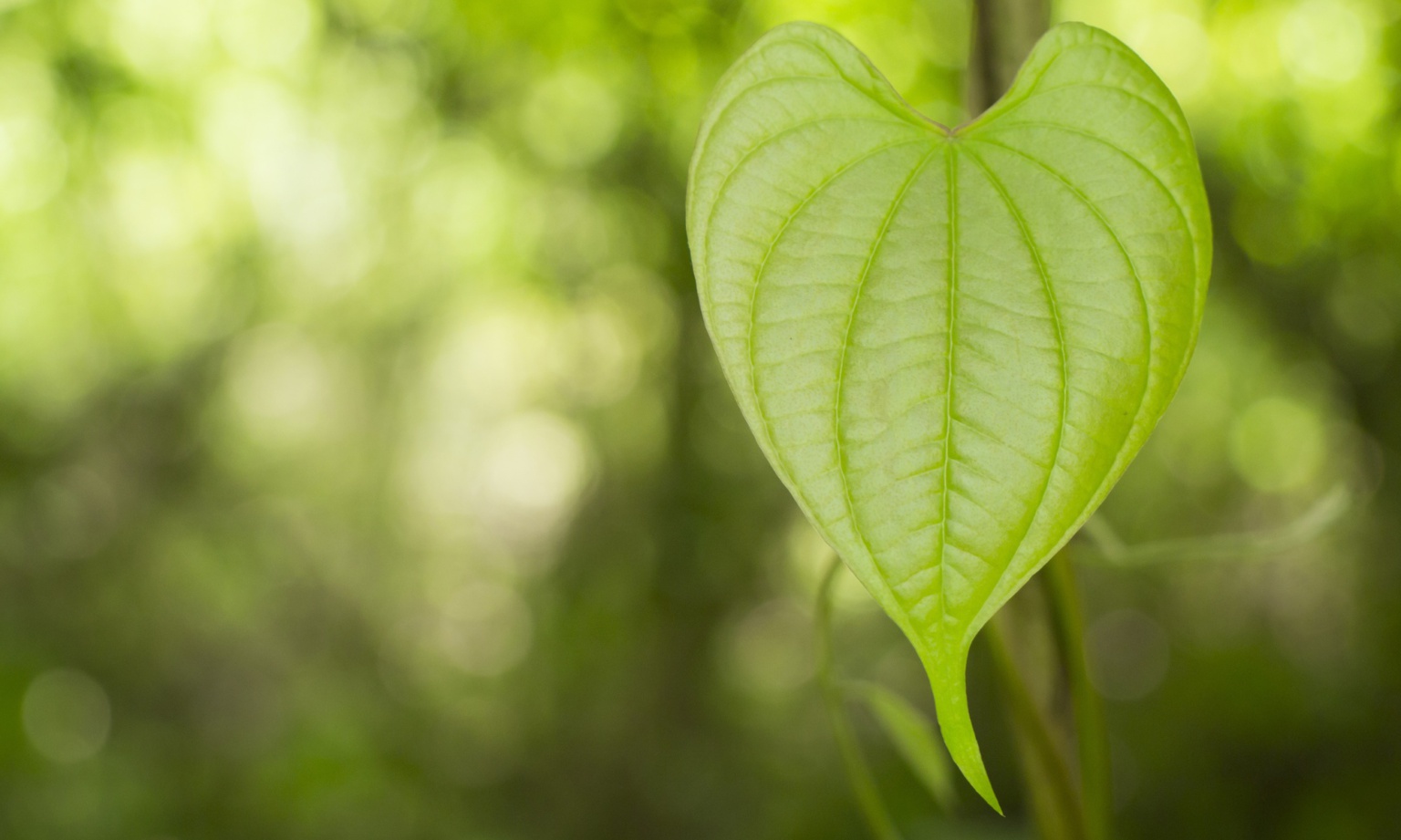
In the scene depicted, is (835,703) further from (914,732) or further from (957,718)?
(957,718)

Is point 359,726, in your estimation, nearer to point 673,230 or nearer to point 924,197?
A: point 673,230

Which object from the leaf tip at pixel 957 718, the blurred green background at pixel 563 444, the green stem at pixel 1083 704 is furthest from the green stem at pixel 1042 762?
the blurred green background at pixel 563 444

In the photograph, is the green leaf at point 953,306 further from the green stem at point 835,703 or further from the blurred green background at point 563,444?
the blurred green background at point 563,444

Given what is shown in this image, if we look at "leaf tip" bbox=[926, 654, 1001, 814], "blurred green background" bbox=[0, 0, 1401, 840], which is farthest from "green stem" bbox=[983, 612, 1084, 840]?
"blurred green background" bbox=[0, 0, 1401, 840]

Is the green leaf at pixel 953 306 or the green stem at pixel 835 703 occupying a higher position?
the green leaf at pixel 953 306

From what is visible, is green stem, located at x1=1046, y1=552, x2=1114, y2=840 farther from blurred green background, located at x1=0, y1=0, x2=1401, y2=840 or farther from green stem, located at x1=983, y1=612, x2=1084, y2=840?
blurred green background, located at x1=0, y1=0, x2=1401, y2=840

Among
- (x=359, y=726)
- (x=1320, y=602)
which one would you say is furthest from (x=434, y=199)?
(x=1320, y=602)
